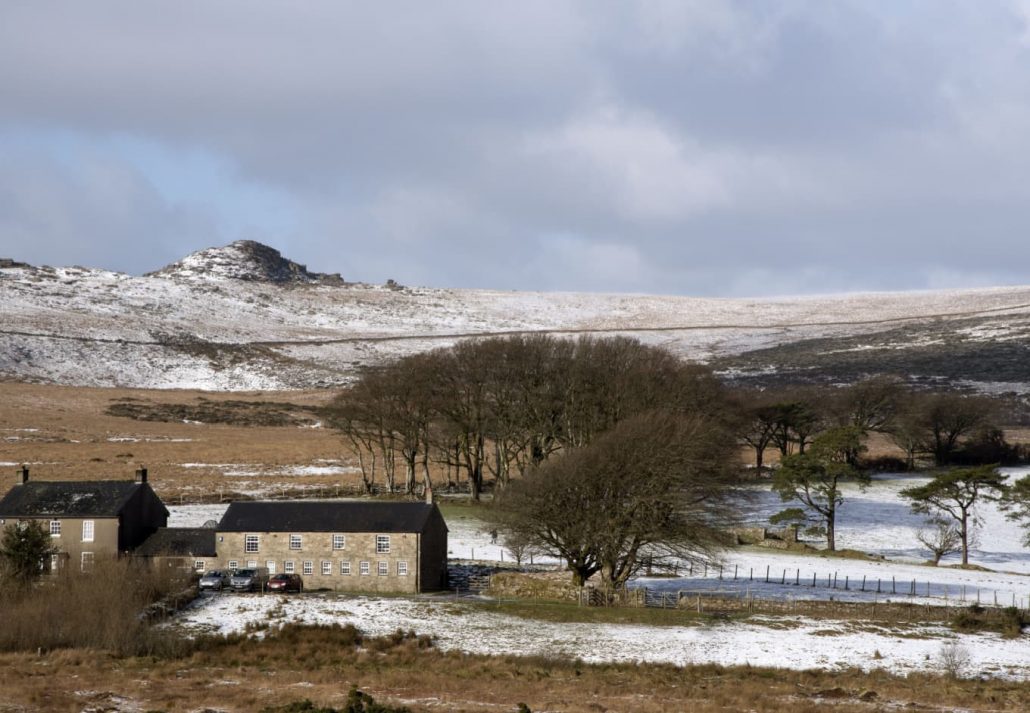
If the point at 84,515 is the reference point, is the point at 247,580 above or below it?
below

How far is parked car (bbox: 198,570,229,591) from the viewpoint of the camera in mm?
56375

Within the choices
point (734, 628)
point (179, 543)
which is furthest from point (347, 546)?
point (734, 628)

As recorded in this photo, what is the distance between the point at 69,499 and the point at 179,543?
19.5 feet

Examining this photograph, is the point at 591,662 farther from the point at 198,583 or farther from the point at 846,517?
the point at 846,517

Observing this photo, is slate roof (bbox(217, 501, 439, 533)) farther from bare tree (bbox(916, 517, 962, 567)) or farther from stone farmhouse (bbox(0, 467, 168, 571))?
bare tree (bbox(916, 517, 962, 567))

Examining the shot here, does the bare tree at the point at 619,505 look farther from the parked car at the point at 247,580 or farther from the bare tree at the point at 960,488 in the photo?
the bare tree at the point at 960,488

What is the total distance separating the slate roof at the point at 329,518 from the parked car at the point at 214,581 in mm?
2851

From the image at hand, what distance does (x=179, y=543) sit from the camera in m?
60.9

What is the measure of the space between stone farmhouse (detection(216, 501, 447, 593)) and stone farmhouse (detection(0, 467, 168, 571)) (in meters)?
4.72

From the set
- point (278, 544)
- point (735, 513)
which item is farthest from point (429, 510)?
point (735, 513)

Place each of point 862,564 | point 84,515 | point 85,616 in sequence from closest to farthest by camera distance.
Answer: point 85,616 → point 84,515 → point 862,564

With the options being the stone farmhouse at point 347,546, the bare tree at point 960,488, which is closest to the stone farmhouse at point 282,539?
the stone farmhouse at point 347,546

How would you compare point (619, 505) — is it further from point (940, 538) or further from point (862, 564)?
point (940, 538)

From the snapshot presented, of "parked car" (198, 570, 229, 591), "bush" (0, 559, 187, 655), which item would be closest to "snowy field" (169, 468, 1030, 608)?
"parked car" (198, 570, 229, 591)
